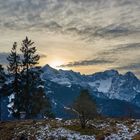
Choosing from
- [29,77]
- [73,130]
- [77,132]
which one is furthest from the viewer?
[29,77]

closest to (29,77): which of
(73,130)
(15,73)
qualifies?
(15,73)

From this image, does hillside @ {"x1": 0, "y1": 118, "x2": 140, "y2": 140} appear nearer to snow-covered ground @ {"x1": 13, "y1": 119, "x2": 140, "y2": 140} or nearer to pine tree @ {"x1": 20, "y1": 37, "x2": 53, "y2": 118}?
snow-covered ground @ {"x1": 13, "y1": 119, "x2": 140, "y2": 140}

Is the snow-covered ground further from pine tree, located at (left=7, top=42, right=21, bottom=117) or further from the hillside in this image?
pine tree, located at (left=7, top=42, right=21, bottom=117)

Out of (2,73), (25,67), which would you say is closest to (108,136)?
(25,67)

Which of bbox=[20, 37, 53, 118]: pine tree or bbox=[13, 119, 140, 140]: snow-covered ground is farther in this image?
bbox=[20, 37, 53, 118]: pine tree

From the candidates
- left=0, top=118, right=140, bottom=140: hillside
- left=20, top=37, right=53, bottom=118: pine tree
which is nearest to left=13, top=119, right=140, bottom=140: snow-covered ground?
left=0, top=118, right=140, bottom=140: hillside

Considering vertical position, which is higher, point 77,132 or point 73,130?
point 73,130

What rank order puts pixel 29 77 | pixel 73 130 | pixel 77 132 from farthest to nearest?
pixel 29 77 → pixel 73 130 → pixel 77 132

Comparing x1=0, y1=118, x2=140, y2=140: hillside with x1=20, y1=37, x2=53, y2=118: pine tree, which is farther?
x1=20, y1=37, x2=53, y2=118: pine tree

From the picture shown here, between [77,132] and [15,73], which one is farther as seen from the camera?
[15,73]

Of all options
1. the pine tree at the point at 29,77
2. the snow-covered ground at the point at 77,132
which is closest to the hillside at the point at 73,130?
the snow-covered ground at the point at 77,132

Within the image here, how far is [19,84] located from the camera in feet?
252

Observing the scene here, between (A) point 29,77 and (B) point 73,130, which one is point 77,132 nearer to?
(B) point 73,130

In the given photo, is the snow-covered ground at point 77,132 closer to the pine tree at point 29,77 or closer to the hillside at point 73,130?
the hillside at point 73,130
